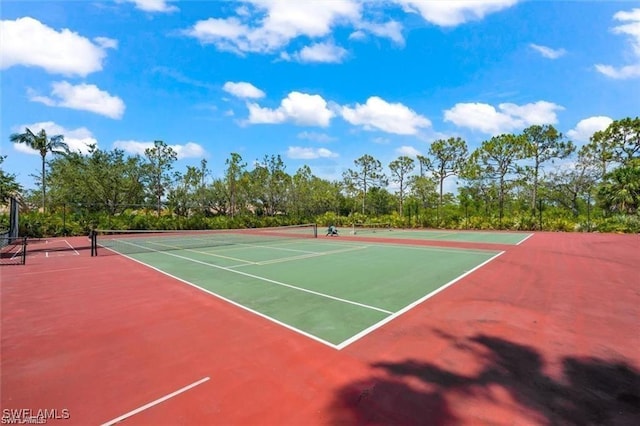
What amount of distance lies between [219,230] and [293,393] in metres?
36.8

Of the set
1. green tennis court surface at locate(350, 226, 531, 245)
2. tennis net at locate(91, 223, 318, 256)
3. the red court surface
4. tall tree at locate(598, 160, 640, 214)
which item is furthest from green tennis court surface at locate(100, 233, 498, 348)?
tall tree at locate(598, 160, 640, 214)

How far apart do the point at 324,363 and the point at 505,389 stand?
2.32 meters

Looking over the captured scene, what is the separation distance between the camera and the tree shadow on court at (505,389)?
337 cm

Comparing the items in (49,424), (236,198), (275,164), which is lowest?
(49,424)

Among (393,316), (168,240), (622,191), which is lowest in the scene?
(168,240)

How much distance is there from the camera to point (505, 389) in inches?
152

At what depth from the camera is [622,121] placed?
3456 centimetres

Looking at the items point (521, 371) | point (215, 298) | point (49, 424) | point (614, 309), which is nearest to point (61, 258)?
point (215, 298)

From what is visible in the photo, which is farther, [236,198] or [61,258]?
[236,198]

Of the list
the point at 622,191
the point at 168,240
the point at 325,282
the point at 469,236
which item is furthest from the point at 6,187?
the point at 622,191

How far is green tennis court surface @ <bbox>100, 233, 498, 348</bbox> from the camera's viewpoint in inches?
249

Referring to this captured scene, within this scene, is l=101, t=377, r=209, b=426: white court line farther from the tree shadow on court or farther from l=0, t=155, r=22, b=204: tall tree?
l=0, t=155, r=22, b=204: tall tree

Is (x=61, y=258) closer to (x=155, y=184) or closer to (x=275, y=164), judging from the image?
(x=155, y=184)

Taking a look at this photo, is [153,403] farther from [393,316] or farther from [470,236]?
[470,236]
